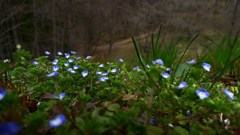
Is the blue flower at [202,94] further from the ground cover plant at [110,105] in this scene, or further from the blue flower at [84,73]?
the blue flower at [84,73]

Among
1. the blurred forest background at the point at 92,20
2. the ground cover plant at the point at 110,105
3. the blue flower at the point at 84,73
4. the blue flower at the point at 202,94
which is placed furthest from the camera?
the blurred forest background at the point at 92,20

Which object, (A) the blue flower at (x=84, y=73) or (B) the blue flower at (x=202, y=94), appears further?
(A) the blue flower at (x=84, y=73)

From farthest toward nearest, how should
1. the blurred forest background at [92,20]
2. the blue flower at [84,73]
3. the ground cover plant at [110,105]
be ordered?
the blurred forest background at [92,20], the blue flower at [84,73], the ground cover plant at [110,105]

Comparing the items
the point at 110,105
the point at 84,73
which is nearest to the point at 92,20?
the point at 84,73

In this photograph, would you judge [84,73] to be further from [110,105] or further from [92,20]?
[92,20]

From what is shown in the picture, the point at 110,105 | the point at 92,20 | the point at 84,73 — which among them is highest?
the point at 92,20

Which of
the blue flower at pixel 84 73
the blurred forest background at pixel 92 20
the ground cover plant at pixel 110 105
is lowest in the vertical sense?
the ground cover plant at pixel 110 105

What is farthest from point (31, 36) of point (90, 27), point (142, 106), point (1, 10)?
point (142, 106)

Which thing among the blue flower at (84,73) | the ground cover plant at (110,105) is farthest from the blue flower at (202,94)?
the blue flower at (84,73)
